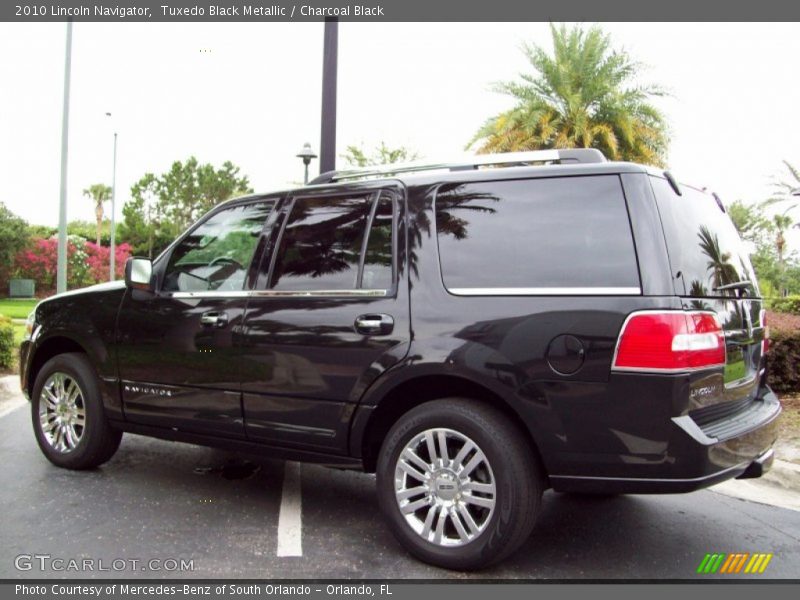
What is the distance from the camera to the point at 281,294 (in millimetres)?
3922

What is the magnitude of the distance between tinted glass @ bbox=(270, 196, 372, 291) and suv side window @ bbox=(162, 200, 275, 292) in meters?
0.26

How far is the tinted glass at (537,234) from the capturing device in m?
3.08

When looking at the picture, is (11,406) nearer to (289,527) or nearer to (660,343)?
(289,527)

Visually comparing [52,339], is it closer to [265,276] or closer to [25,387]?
[25,387]

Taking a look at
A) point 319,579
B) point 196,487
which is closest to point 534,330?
point 319,579

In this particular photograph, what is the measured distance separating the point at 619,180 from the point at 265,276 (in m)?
2.04

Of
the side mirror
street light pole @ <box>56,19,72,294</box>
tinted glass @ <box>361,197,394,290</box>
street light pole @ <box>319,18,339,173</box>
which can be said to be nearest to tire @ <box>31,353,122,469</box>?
the side mirror

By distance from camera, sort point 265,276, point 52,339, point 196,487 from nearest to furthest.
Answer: point 265,276 → point 196,487 → point 52,339

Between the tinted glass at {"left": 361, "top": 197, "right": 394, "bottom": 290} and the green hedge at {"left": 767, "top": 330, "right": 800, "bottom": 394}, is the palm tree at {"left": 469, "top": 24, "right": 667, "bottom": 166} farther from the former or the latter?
the tinted glass at {"left": 361, "top": 197, "right": 394, "bottom": 290}

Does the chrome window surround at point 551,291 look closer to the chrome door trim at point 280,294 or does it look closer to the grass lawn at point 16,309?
the chrome door trim at point 280,294

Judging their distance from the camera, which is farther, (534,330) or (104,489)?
(104,489)

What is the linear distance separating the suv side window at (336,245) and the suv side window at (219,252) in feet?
0.90

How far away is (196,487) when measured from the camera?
4.64 metres

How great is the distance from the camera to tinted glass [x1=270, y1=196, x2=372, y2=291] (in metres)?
3.79
